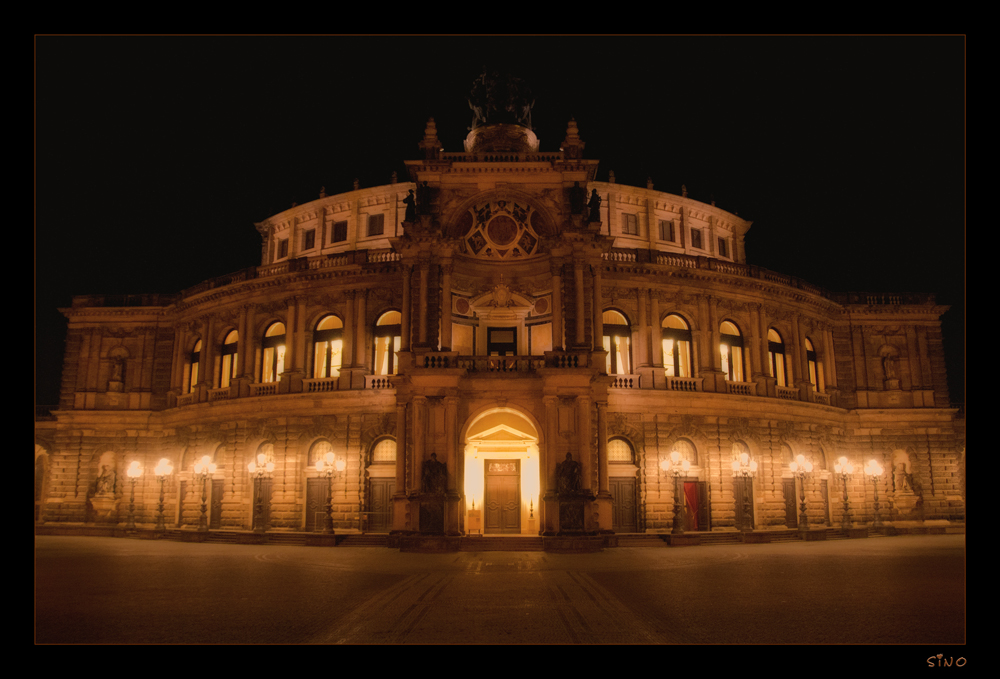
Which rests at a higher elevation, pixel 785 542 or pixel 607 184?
pixel 607 184

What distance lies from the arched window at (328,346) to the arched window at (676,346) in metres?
16.7

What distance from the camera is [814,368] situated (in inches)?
1630

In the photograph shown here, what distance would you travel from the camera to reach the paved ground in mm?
10695

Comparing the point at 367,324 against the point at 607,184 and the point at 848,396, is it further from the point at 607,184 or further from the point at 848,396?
the point at 848,396

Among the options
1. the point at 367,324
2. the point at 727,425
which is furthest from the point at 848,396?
the point at 367,324

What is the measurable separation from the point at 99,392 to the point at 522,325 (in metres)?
26.4

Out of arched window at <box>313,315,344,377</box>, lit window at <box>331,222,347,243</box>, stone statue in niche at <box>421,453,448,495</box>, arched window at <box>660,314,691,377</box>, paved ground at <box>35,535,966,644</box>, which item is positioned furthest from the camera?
lit window at <box>331,222,347,243</box>

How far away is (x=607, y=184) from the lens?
144 feet

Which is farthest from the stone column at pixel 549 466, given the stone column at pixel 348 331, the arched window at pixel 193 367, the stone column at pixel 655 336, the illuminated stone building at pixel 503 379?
the arched window at pixel 193 367

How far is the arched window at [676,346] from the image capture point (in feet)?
121

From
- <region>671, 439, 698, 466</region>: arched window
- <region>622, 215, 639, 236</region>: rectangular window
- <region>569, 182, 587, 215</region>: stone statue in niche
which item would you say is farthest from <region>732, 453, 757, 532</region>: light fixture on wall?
<region>622, 215, 639, 236</region>: rectangular window

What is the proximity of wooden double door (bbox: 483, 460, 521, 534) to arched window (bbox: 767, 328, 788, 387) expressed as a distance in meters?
16.1

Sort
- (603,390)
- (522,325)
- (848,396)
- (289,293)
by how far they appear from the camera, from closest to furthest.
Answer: (603,390) < (522,325) < (289,293) < (848,396)

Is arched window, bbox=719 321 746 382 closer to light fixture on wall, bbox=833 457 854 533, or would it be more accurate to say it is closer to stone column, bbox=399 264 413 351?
light fixture on wall, bbox=833 457 854 533
